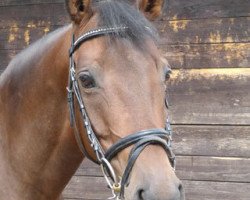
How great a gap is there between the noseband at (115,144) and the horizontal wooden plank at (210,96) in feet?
5.12

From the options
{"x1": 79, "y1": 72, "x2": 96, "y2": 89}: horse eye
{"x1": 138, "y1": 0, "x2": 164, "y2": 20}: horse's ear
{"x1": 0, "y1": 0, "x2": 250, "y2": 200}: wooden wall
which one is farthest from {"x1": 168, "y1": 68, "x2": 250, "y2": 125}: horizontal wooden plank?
{"x1": 79, "y1": 72, "x2": 96, "y2": 89}: horse eye

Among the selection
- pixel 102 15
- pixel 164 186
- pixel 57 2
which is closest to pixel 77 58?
pixel 102 15

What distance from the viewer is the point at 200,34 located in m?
3.34

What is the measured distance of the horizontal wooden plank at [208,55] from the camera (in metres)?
3.24

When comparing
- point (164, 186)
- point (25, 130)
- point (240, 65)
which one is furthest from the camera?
point (240, 65)

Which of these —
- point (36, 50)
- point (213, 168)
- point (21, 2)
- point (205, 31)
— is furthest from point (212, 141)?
point (21, 2)

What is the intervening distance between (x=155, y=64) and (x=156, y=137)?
1.12 feet

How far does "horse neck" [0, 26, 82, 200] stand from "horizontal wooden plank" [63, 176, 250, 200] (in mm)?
1567

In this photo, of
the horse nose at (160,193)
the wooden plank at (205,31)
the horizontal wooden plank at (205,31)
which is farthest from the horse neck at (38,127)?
the wooden plank at (205,31)

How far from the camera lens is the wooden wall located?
128 inches

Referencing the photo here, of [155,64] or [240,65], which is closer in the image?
[155,64]

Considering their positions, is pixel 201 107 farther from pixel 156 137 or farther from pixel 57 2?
pixel 156 137

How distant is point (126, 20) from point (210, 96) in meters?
1.65

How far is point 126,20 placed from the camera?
6.03ft
